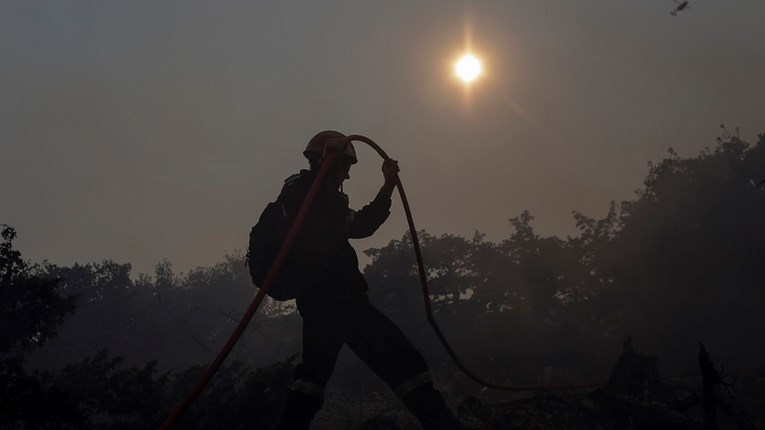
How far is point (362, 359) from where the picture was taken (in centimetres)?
374

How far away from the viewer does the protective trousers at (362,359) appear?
3.56 meters

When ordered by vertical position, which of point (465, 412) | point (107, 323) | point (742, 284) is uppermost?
point (107, 323)

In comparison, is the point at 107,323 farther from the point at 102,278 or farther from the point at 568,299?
the point at 568,299

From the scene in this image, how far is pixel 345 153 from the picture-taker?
439cm

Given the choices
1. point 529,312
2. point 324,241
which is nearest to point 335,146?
point 324,241

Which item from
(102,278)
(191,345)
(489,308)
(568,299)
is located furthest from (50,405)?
(102,278)

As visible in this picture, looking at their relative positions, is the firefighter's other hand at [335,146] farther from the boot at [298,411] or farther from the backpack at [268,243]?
the boot at [298,411]

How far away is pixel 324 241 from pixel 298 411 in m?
1.40

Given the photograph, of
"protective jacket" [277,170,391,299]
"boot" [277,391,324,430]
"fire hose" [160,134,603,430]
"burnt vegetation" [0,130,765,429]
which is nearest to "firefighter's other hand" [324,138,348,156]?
"fire hose" [160,134,603,430]

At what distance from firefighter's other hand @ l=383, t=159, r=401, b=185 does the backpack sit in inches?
44.2

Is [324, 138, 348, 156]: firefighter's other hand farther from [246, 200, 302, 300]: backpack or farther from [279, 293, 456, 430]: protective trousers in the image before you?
[279, 293, 456, 430]: protective trousers

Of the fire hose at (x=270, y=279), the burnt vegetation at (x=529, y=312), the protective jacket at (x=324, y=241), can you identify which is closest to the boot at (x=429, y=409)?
the protective jacket at (x=324, y=241)

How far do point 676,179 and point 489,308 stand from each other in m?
20.5

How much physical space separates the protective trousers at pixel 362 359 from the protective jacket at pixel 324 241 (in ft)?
0.46
